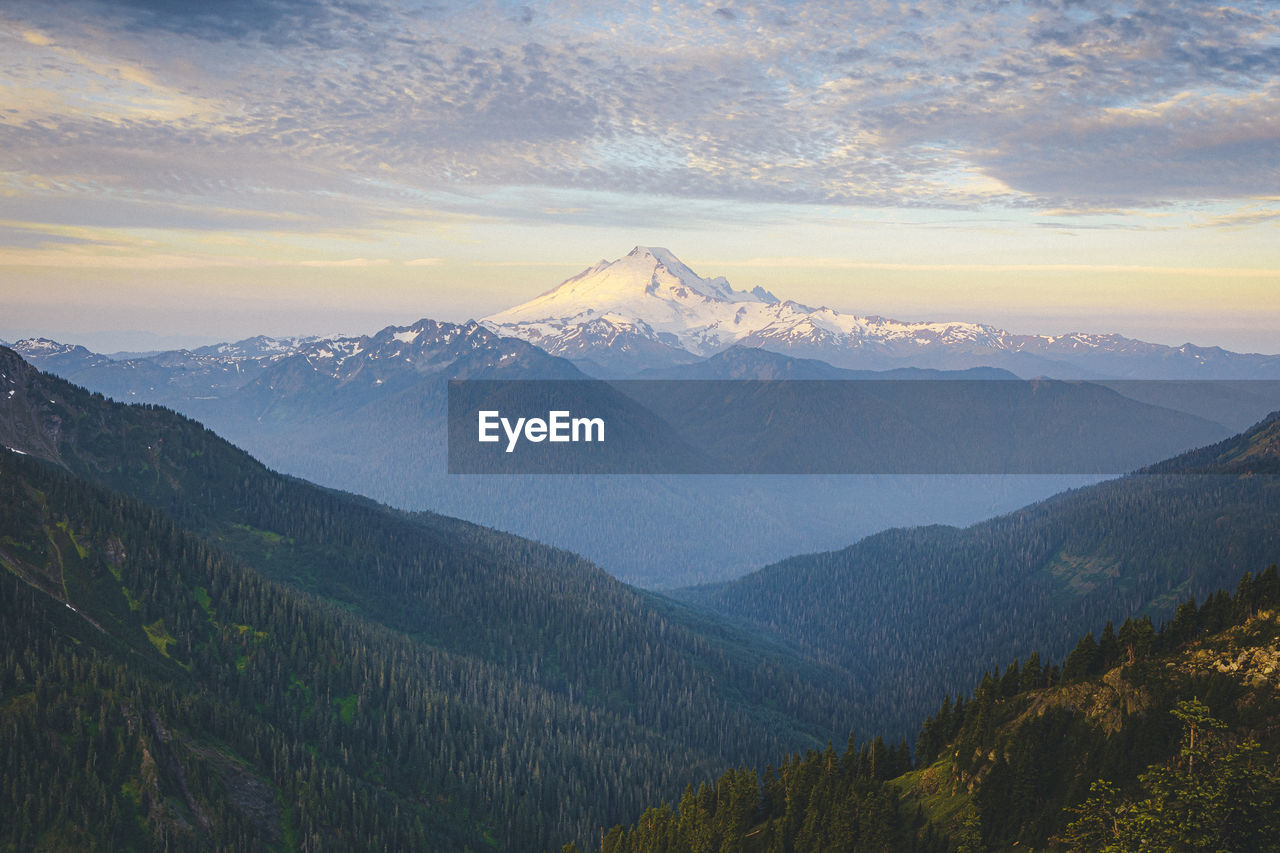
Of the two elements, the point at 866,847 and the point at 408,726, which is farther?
the point at 408,726

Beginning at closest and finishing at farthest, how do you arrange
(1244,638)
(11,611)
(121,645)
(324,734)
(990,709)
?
(1244,638), (990,709), (11,611), (121,645), (324,734)

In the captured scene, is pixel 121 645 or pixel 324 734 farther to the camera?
pixel 324 734

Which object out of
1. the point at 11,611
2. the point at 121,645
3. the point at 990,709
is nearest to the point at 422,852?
the point at 121,645

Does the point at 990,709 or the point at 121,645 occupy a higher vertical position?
the point at 990,709

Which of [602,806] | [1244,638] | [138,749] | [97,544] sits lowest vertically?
[602,806]

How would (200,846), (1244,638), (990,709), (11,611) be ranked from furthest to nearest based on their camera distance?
1. (11,611)
2. (200,846)
3. (990,709)
4. (1244,638)

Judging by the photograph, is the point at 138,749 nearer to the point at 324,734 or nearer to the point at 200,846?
the point at 200,846

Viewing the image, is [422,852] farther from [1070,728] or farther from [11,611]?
[1070,728]

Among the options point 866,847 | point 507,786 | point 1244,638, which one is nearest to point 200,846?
point 507,786

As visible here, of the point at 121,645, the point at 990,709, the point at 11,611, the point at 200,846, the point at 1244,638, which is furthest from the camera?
the point at 121,645
